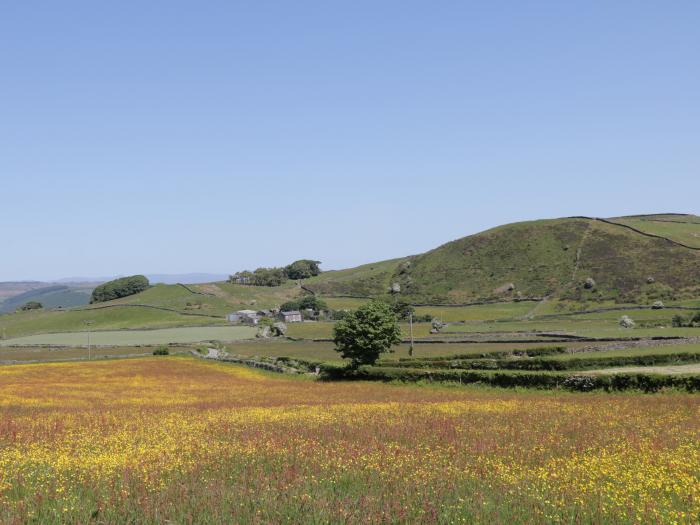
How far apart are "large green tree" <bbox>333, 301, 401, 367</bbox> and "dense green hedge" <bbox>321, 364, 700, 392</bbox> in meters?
4.02

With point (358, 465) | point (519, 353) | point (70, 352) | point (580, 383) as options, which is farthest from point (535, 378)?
point (70, 352)

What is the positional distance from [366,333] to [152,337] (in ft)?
302

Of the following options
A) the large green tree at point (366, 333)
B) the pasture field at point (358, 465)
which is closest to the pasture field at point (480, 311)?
the large green tree at point (366, 333)

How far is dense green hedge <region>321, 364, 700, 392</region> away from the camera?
41.6 m

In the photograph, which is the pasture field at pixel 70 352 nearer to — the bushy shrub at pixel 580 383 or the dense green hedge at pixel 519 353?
the dense green hedge at pixel 519 353

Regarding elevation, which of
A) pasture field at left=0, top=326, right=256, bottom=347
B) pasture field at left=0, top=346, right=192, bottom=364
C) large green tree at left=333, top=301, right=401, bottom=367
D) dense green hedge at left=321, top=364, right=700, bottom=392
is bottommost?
pasture field at left=0, top=346, right=192, bottom=364

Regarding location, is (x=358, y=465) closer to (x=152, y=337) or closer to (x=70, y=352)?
(x=70, y=352)

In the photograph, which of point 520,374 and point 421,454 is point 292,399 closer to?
point 520,374

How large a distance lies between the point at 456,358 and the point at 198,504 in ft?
211

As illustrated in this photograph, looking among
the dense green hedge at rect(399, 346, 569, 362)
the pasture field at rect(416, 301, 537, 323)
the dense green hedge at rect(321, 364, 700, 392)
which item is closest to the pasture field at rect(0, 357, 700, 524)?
the dense green hedge at rect(321, 364, 700, 392)

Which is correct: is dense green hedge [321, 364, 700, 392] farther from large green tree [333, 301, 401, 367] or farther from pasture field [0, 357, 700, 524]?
pasture field [0, 357, 700, 524]

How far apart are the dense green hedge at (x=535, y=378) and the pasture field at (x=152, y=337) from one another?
78.8 m

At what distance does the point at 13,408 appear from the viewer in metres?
34.9

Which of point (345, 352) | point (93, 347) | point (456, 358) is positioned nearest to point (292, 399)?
point (345, 352)
